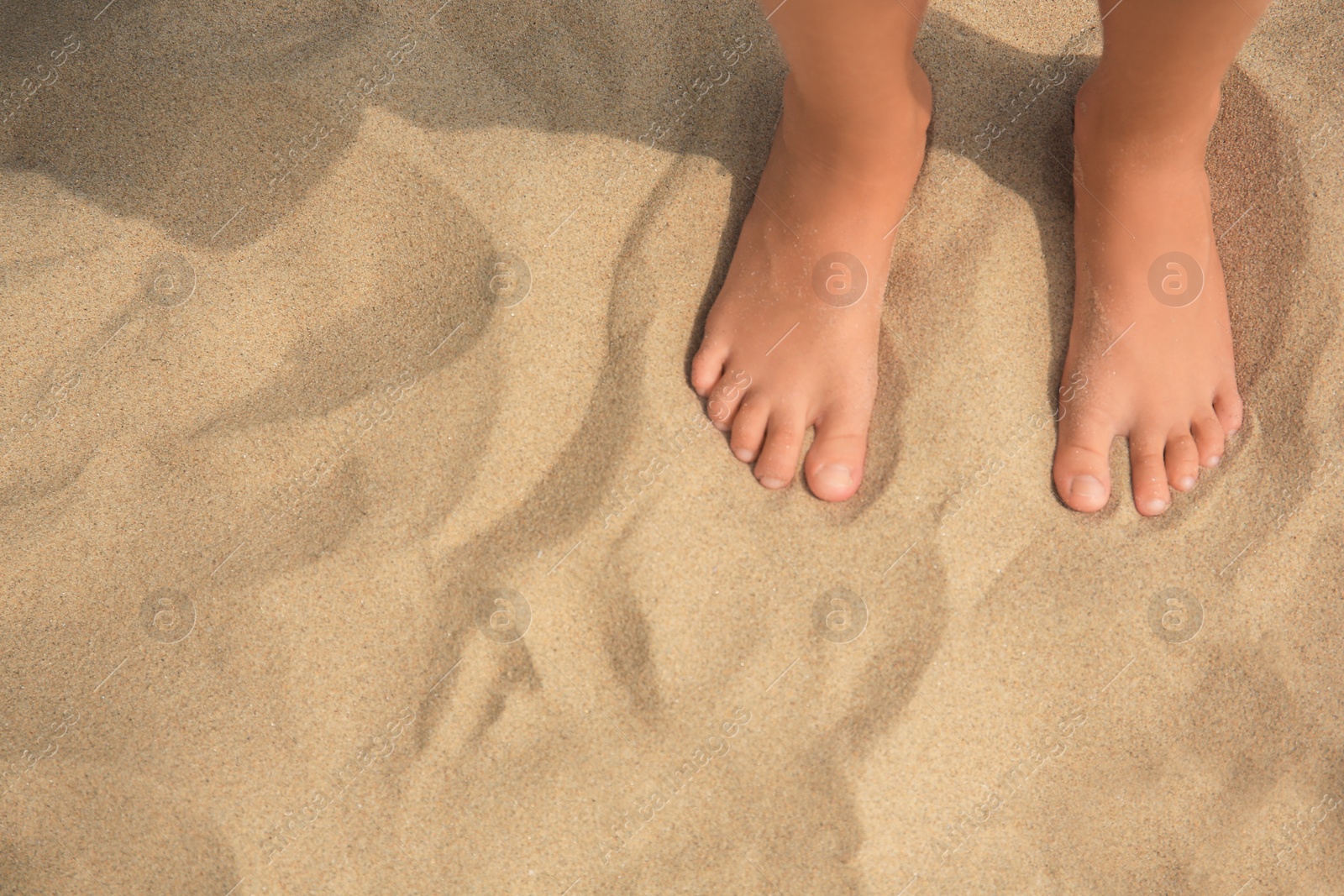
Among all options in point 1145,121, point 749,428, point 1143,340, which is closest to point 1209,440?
point 1143,340

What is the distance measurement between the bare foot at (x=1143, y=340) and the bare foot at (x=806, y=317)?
0.33 metres

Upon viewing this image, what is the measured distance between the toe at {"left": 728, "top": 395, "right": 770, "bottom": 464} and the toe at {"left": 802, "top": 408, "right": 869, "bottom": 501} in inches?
3.5

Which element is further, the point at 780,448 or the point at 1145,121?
the point at 780,448

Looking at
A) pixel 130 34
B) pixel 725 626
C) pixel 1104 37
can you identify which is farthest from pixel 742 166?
pixel 130 34

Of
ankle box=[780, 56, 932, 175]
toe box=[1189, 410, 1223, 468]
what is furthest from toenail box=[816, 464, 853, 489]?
toe box=[1189, 410, 1223, 468]

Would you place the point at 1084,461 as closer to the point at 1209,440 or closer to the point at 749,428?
the point at 1209,440

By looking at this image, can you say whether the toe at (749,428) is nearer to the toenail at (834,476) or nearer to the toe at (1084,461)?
A: the toenail at (834,476)

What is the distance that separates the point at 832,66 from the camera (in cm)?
111

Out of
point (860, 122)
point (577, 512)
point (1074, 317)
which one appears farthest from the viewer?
point (1074, 317)

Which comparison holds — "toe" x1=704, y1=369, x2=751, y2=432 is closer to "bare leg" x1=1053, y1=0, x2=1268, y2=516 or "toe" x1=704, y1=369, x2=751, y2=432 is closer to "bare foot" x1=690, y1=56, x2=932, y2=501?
"bare foot" x1=690, y1=56, x2=932, y2=501

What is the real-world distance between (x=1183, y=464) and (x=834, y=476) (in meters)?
0.57

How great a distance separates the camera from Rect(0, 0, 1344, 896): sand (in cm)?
124

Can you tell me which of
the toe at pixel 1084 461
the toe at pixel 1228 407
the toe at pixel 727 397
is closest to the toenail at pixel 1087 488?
the toe at pixel 1084 461

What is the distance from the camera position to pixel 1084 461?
4.50 ft
